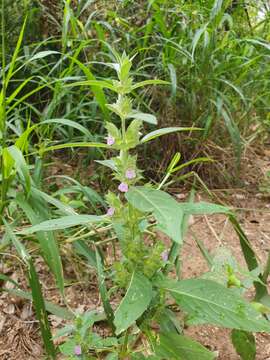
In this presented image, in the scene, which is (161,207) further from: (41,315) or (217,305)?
(41,315)

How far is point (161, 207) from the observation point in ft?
2.30

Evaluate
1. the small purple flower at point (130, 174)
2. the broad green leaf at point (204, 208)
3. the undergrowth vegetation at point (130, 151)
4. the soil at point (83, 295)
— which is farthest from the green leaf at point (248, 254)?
the small purple flower at point (130, 174)

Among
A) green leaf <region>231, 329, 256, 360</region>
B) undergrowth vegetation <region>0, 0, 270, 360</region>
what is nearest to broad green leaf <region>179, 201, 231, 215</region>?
undergrowth vegetation <region>0, 0, 270, 360</region>

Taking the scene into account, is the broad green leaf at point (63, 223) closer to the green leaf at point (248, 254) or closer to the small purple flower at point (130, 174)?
the small purple flower at point (130, 174)

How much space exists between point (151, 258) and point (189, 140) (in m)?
1.23

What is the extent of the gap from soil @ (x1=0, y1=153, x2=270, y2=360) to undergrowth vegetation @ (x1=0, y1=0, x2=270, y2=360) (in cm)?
5

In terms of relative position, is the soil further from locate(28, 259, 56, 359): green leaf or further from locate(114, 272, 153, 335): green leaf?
locate(114, 272, 153, 335): green leaf

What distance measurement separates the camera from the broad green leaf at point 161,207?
0.65 meters

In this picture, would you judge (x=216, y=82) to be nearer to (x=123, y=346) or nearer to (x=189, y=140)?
(x=189, y=140)

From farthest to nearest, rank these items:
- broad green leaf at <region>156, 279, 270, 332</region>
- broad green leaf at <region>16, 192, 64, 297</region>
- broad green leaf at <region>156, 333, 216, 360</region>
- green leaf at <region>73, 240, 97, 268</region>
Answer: green leaf at <region>73, 240, 97, 268</region> → broad green leaf at <region>16, 192, 64, 297</region> → broad green leaf at <region>156, 333, 216, 360</region> → broad green leaf at <region>156, 279, 270, 332</region>

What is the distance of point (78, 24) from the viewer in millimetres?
2119

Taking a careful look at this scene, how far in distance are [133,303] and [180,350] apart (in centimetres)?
23

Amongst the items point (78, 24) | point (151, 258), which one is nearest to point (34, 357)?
point (151, 258)

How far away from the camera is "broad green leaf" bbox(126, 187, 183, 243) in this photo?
655 millimetres
